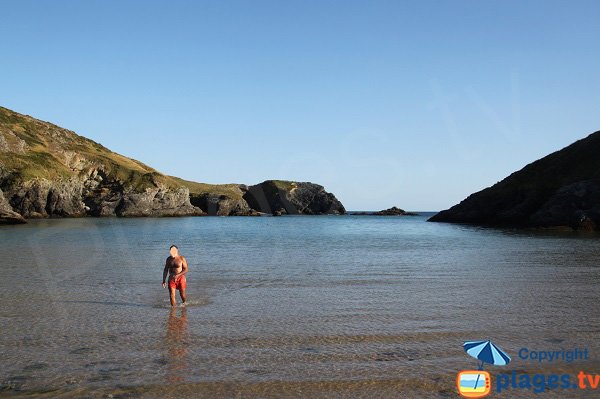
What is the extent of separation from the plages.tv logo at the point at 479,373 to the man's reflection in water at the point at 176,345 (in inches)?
231

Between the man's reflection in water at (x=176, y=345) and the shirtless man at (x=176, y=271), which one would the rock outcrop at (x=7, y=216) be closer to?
the shirtless man at (x=176, y=271)

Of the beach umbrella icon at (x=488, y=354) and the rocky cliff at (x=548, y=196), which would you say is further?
the rocky cliff at (x=548, y=196)

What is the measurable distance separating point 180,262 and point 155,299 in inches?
103

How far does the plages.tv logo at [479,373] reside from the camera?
30.4 feet

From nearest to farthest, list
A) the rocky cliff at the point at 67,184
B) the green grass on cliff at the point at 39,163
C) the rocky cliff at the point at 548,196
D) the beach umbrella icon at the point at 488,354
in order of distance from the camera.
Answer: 1. the beach umbrella icon at the point at 488,354
2. the rocky cliff at the point at 548,196
3. the rocky cliff at the point at 67,184
4. the green grass on cliff at the point at 39,163

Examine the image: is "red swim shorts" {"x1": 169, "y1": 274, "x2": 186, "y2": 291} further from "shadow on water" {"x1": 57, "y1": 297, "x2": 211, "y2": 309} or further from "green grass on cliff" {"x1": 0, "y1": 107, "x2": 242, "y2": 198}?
"green grass on cliff" {"x1": 0, "y1": 107, "x2": 242, "y2": 198}

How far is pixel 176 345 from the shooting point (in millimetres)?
12453

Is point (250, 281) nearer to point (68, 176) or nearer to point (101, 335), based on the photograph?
point (101, 335)

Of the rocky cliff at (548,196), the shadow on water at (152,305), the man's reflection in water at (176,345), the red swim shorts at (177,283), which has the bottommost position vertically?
the shadow on water at (152,305)

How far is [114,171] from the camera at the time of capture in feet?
644

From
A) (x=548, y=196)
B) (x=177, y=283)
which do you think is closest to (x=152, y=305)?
(x=177, y=283)

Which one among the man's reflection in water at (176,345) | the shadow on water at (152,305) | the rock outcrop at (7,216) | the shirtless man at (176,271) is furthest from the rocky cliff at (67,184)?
the man's reflection in water at (176,345)

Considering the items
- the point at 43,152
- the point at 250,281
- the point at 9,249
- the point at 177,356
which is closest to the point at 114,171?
the point at 43,152

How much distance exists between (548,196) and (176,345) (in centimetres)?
11158
